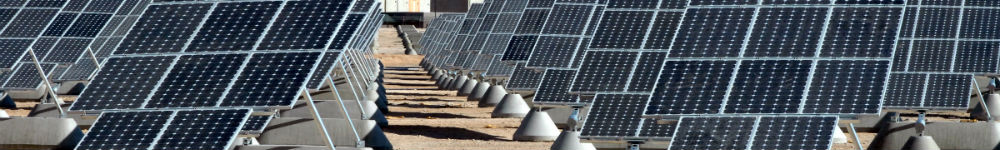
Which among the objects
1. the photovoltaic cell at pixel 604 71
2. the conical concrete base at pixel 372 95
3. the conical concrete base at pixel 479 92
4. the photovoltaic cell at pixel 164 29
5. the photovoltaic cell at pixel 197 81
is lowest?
the photovoltaic cell at pixel 197 81

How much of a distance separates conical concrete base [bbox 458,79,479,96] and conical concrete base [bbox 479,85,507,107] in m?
6.02

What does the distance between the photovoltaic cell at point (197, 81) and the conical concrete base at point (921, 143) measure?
8608 mm

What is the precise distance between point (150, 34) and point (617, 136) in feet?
16.0

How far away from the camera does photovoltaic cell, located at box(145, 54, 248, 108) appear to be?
559 inches

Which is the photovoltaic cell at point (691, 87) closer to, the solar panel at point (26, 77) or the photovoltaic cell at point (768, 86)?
the photovoltaic cell at point (768, 86)

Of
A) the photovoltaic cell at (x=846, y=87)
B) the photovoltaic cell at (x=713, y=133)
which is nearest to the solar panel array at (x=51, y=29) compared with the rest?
the photovoltaic cell at (x=713, y=133)

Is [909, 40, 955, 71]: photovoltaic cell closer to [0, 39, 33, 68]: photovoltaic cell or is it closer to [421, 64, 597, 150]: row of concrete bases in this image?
[421, 64, 597, 150]: row of concrete bases

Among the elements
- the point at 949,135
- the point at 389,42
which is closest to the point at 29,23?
the point at 949,135

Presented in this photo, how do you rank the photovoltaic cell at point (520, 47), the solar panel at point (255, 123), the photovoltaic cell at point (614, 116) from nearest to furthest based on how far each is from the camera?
the photovoltaic cell at point (614, 116)
the solar panel at point (255, 123)
the photovoltaic cell at point (520, 47)

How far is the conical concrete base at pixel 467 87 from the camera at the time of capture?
4272 centimetres

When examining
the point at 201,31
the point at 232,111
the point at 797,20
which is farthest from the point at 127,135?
the point at 797,20

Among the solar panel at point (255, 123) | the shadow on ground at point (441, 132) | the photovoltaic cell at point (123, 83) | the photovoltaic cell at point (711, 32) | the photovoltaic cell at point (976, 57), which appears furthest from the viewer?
the shadow on ground at point (441, 132)

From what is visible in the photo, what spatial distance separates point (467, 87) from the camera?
4309 cm

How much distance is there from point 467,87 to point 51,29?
14.6 metres
